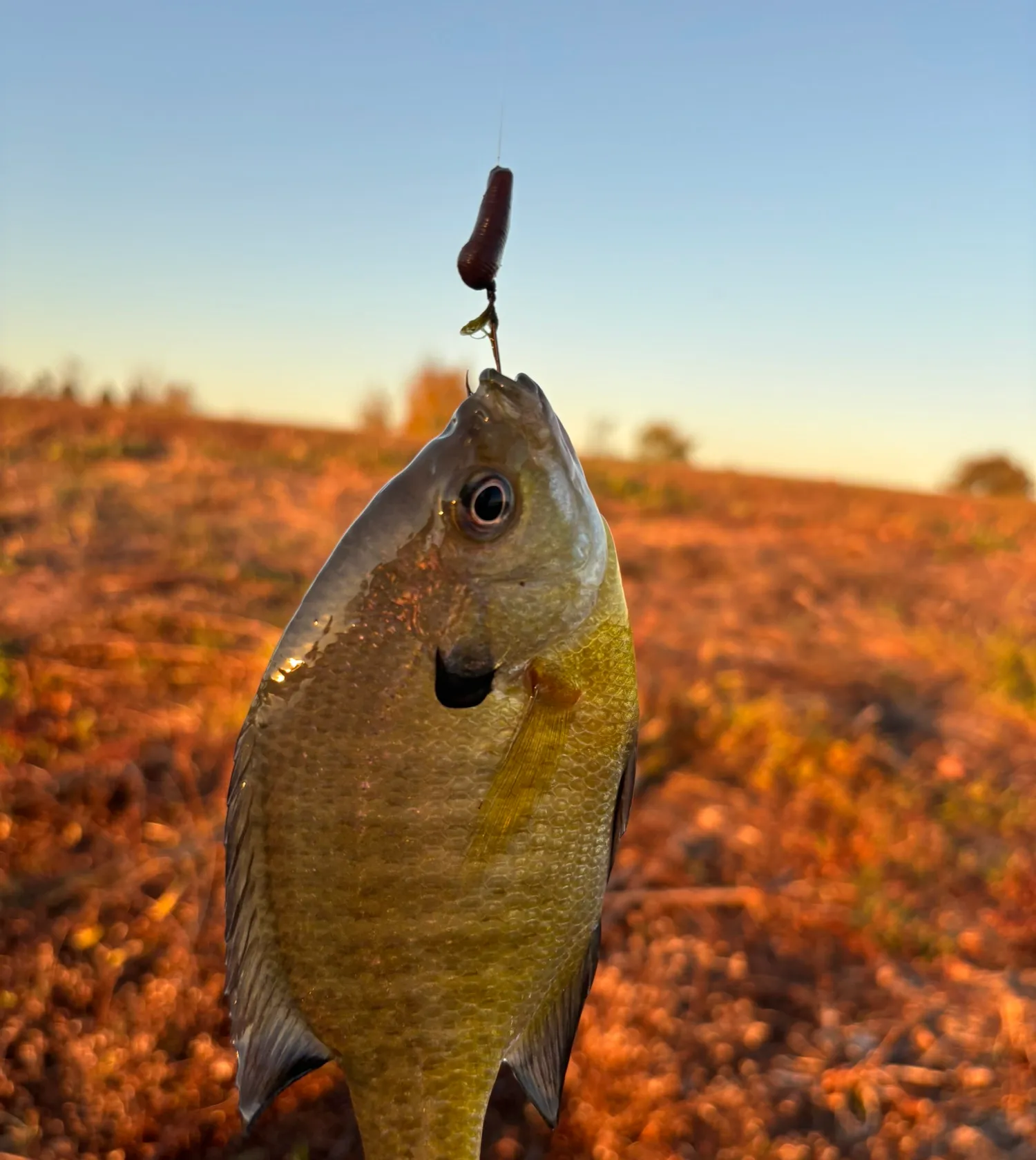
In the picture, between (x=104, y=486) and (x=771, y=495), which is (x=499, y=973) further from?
(x=771, y=495)

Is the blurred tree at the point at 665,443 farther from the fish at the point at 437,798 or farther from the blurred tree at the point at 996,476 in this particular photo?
the fish at the point at 437,798

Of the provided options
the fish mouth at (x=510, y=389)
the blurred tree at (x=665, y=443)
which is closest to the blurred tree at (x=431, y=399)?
the blurred tree at (x=665, y=443)

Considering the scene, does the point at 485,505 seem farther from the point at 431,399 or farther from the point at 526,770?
the point at 431,399

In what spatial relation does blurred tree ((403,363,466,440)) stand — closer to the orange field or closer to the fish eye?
the orange field

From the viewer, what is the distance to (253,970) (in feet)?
3.51

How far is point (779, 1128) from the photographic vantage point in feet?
10.7

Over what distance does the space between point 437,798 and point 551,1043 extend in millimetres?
396

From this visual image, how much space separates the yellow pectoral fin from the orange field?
8.15ft

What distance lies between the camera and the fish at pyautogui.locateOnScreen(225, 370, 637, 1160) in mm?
1049

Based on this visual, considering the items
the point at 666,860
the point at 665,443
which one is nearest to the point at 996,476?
the point at 665,443

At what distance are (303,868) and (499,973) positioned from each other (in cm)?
28

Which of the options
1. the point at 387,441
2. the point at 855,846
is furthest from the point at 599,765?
the point at 387,441

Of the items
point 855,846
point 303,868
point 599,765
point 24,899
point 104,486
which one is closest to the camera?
point 303,868

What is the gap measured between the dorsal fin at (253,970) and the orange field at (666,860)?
230 cm
